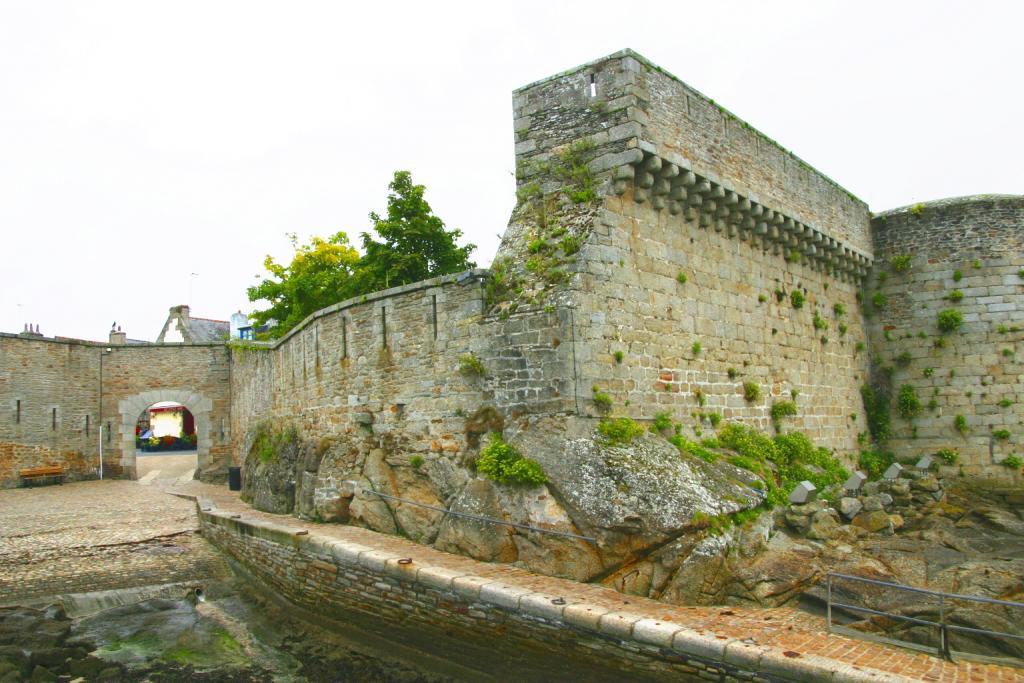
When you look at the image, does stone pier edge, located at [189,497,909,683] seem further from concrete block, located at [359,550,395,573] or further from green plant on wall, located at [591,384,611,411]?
green plant on wall, located at [591,384,611,411]

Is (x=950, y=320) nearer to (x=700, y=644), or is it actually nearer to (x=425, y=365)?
(x=425, y=365)

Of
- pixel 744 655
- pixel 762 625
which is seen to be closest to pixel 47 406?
pixel 762 625

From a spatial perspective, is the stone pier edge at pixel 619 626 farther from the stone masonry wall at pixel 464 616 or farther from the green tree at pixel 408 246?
the green tree at pixel 408 246

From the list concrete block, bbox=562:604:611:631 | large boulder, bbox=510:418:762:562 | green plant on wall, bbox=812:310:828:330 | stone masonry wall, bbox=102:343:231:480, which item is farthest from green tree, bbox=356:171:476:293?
concrete block, bbox=562:604:611:631

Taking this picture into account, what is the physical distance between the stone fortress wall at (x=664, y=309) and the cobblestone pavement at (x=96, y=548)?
280 cm

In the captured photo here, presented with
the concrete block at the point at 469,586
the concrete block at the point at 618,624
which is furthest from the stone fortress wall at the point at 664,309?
the concrete block at the point at 618,624

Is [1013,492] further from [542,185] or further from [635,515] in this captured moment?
[542,185]

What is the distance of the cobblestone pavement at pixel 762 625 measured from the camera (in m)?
5.98

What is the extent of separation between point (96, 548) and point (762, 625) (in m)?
10.6

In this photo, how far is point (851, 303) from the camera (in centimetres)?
1510

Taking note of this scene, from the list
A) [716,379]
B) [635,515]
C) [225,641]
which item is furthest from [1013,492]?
[225,641]

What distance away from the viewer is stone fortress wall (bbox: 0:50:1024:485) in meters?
9.30

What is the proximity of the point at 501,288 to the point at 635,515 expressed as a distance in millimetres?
3486

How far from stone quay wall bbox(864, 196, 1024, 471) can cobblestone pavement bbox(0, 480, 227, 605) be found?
1347 centimetres
